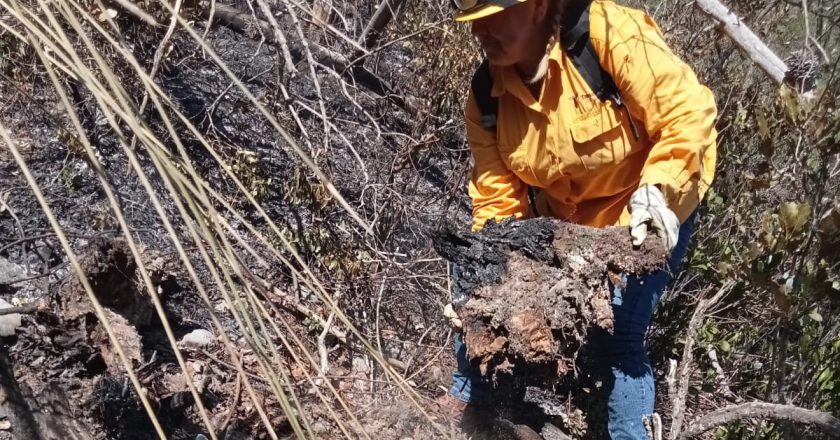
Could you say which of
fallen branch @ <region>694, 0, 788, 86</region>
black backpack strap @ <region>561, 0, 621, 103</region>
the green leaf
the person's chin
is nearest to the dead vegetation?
the green leaf

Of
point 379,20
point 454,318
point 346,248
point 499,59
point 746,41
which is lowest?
point 454,318

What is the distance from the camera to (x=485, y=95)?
2.46 m

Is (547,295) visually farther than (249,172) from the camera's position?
No

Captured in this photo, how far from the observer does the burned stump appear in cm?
198

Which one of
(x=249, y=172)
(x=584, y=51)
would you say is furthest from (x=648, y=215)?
(x=249, y=172)

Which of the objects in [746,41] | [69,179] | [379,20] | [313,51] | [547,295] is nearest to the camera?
[547,295]

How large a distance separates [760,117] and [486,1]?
1.19 meters

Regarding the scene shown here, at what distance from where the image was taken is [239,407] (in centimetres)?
291

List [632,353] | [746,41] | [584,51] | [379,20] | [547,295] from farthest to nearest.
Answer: [379,20] < [746,41] < [632,353] < [584,51] < [547,295]

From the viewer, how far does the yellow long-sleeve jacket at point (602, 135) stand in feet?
6.75

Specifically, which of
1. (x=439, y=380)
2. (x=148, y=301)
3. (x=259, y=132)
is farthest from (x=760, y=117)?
(x=259, y=132)

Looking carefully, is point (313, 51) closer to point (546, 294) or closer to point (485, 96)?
point (485, 96)

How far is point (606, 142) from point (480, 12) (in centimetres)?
56

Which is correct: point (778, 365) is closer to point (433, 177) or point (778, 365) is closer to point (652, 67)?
point (652, 67)
